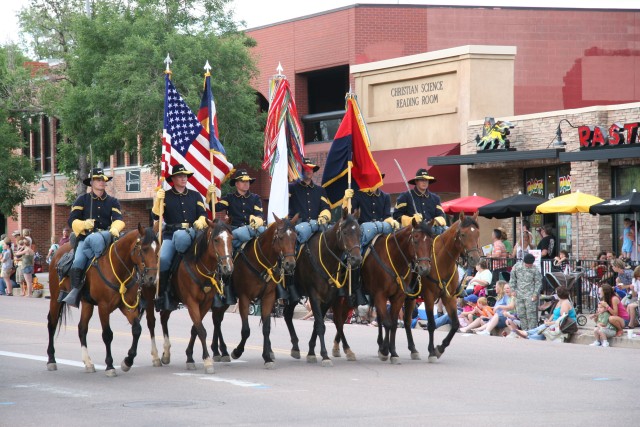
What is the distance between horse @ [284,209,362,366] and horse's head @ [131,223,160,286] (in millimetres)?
2716

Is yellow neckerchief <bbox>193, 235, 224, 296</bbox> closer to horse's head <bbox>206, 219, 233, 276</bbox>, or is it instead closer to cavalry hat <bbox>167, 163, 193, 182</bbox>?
horse's head <bbox>206, 219, 233, 276</bbox>

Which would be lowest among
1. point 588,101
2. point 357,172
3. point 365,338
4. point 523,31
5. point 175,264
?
point 365,338

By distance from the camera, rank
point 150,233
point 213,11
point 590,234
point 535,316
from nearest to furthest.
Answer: point 150,233
point 535,316
point 590,234
point 213,11

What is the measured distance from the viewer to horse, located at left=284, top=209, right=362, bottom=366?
16.2 m

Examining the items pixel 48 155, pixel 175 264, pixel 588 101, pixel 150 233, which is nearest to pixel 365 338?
pixel 175 264

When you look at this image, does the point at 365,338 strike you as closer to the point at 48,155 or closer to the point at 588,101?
the point at 588,101

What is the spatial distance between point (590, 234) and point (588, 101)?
1122cm

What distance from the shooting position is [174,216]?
54.2 ft

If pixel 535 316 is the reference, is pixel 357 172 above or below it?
above

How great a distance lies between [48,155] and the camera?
191 ft

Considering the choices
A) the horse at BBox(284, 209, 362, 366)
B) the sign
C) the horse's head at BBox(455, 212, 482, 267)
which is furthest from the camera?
the sign

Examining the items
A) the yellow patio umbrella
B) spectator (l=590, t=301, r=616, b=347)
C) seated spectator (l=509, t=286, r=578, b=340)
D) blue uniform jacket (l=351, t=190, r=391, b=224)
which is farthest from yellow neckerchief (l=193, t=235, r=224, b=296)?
the yellow patio umbrella

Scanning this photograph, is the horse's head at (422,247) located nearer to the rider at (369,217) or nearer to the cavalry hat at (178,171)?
the rider at (369,217)

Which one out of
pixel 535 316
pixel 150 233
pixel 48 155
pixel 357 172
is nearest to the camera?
pixel 150 233
